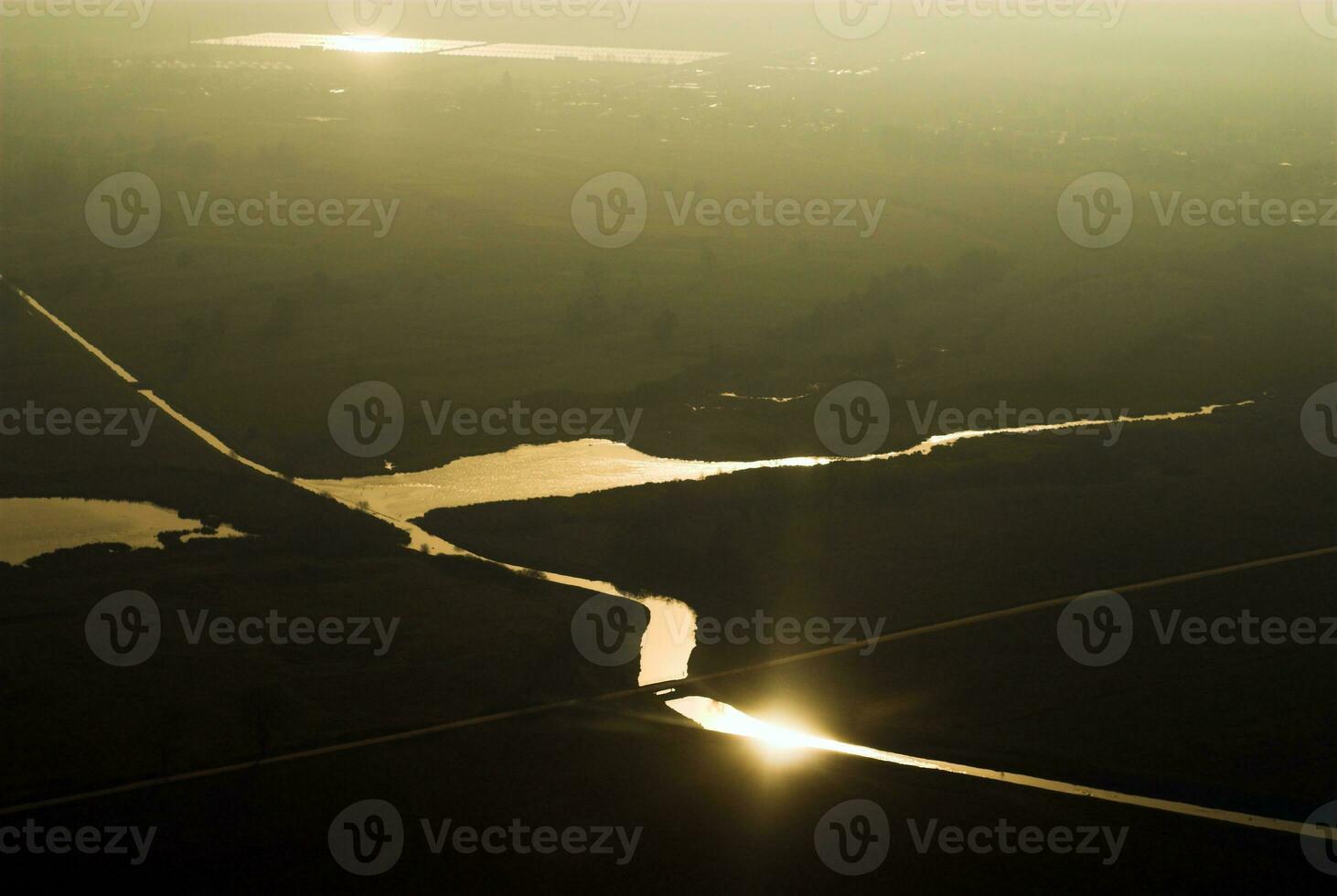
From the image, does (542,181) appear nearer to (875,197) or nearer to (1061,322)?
(875,197)

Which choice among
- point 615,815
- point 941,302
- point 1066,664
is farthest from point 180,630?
point 941,302

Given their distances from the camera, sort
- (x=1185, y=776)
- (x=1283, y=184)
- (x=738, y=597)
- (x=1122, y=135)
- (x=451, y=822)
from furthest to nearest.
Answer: (x=1122, y=135), (x=1283, y=184), (x=738, y=597), (x=1185, y=776), (x=451, y=822)

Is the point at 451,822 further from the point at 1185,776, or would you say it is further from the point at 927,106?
the point at 927,106

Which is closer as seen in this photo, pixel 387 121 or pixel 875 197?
pixel 875 197

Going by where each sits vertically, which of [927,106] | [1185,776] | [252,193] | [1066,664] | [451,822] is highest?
[927,106]

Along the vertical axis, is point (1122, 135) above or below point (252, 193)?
above

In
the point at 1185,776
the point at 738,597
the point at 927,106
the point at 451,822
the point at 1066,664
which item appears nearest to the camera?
the point at 451,822

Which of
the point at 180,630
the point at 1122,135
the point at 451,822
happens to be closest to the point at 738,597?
the point at 451,822

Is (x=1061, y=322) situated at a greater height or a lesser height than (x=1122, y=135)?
lesser

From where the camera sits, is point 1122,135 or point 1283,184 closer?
point 1283,184
